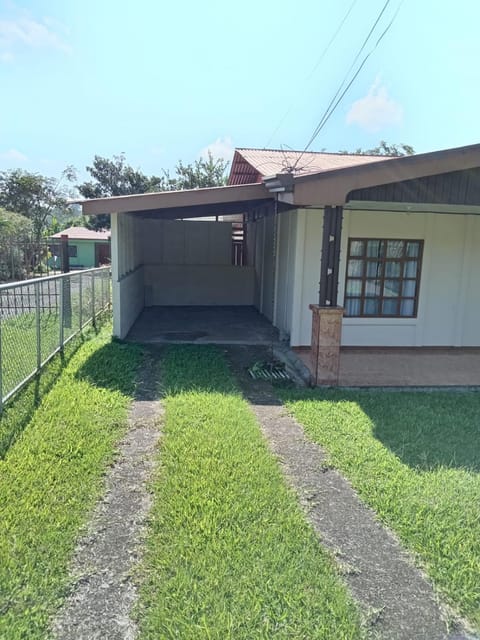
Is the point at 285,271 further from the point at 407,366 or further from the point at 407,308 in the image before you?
the point at 407,366

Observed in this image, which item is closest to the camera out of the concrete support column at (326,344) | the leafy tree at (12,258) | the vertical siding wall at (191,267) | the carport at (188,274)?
the concrete support column at (326,344)

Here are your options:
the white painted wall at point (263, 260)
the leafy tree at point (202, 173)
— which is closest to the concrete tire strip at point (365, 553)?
the white painted wall at point (263, 260)

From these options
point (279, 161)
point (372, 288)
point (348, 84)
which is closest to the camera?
point (348, 84)

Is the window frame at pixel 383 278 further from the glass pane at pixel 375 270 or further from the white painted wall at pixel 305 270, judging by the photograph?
the white painted wall at pixel 305 270

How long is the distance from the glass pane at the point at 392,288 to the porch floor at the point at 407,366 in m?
0.97

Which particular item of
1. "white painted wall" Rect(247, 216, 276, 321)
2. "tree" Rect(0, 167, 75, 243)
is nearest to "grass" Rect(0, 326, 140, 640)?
"white painted wall" Rect(247, 216, 276, 321)

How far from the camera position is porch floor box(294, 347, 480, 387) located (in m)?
6.37

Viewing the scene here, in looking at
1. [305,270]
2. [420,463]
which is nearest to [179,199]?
[305,270]

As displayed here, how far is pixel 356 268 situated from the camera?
26.3ft

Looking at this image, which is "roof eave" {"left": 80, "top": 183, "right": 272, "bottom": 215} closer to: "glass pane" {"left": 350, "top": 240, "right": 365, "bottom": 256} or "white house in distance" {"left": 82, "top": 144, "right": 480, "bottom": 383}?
"white house in distance" {"left": 82, "top": 144, "right": 480, "bottom": 383}

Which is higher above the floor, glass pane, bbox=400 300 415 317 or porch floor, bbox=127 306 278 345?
glass pane, bbox=400 300 415 317

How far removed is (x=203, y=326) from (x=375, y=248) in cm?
400

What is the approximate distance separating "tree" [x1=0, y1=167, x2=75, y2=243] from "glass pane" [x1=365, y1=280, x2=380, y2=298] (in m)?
28.0

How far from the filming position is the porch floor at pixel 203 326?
866 cm
